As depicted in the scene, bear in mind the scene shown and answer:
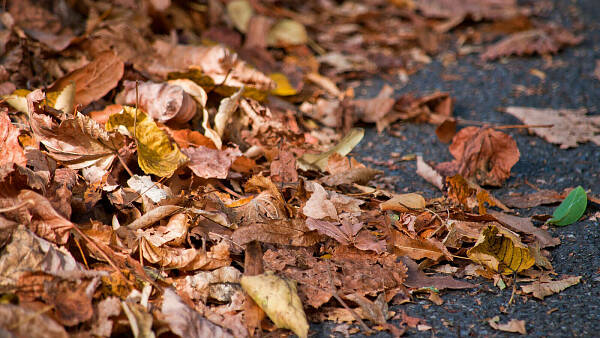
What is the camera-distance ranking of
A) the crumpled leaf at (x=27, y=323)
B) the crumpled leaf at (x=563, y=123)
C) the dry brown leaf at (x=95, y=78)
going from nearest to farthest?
1. the crumpled leaf at (x=27, y=323)
2. the dry brown leaf at (x=95, y=78)
3. the crumpled leaf at (x=563, y=123)

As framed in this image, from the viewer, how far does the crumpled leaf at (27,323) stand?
1.04 metres

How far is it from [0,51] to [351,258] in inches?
64.9

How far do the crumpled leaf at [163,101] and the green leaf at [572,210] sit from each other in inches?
52.4

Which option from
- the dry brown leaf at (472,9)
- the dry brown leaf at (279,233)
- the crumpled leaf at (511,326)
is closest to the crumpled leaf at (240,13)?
the dry brown leaf at (472,9)

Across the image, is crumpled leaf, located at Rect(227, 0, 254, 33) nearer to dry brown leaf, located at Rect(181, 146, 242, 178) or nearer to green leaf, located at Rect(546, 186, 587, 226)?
dry brown leaf, located at Rect(181, 146, 242, 178)

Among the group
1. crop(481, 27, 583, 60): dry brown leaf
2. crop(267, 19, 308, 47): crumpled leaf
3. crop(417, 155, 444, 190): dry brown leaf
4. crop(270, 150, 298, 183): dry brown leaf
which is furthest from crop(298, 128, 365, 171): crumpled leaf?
crop(481, 27, 583, 60): dry brown leaf

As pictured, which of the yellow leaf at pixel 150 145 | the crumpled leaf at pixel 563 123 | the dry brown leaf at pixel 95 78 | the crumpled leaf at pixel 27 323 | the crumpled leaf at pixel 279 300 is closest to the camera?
the crumpled leaf at pixel 27 323

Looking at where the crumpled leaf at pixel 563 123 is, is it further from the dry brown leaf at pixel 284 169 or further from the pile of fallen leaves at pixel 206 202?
the dry brown leaf at pixel 284 169

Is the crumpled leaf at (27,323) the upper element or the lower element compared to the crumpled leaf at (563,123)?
upper

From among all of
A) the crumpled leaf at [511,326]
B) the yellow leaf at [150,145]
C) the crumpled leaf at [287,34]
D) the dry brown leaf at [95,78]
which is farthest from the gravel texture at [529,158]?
the dry brown leaf at [95,78]

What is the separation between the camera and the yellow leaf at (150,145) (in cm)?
161

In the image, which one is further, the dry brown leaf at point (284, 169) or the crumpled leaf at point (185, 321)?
the dry brown leaf at point (284, 169)

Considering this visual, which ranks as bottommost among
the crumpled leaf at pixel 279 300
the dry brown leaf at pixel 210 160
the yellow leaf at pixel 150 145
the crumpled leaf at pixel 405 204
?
the crumpled leaf at pixel 405 204

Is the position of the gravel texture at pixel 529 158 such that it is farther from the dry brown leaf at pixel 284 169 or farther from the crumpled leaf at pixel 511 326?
the dry brown leaf at pixel 284 169
